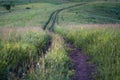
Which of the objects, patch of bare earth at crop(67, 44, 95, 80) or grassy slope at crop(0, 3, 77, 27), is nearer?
patch of bare earth at crop(67, 44, 95, 80)

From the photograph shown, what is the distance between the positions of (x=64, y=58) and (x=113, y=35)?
350 centimetres

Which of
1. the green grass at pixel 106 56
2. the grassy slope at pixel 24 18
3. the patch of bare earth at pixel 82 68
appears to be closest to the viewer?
the green grass at pixel 106 56

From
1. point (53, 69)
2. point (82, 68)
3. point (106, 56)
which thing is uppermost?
point (53, 69)

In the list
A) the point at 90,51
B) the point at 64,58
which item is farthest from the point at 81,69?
the point at 90,51

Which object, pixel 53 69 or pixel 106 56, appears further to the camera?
pixel 106 56

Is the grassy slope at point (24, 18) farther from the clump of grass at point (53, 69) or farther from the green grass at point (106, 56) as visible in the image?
the clump of grass at point (53, 69)

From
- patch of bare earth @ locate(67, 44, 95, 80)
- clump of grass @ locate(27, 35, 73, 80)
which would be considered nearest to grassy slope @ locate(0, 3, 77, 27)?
patch of bare earth @ locate(67, 44, 95, 80)

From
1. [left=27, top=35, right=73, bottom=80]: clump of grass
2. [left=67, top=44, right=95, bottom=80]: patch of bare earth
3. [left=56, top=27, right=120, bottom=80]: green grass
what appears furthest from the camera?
[left=67, top=44, right=95, bottom=80]: patch of bare earth

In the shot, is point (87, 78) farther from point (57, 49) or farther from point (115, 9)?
point (115, 9)

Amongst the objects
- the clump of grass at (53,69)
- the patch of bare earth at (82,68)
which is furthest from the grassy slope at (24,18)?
the clump of grass at (53,69)

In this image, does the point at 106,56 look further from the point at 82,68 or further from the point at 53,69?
the point at 53,69

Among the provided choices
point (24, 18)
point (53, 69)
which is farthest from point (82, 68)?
point (24, 18)

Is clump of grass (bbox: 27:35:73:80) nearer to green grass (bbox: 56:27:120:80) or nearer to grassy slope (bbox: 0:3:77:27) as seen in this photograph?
green grass (bbox: 56:27:120:80)

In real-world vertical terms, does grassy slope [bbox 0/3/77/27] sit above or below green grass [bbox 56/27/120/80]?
below
